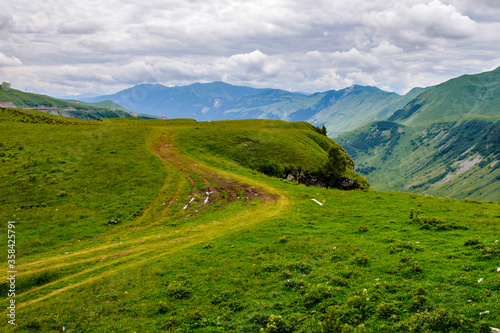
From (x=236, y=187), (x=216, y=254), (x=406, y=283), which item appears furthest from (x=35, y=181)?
(x=406, y=283)

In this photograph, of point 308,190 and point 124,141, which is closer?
point 308,190

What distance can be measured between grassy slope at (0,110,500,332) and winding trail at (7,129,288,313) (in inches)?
5.8

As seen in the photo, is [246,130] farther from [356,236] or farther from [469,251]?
[469,251]

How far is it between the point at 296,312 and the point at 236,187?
25.4 metres

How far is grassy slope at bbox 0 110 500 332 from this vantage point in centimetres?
1252

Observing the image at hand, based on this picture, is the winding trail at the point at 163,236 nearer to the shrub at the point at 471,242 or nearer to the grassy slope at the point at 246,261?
the grassy slope at the point at 246,261

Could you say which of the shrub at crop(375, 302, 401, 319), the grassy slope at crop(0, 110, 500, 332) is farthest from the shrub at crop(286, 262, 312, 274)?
the shrub at crop(375, 302, 401, 319)

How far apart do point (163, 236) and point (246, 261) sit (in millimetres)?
9748

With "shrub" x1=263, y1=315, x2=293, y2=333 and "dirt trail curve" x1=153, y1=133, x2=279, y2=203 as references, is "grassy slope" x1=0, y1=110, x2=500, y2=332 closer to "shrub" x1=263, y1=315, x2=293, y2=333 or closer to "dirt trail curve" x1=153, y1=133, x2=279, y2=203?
"shrub" x1=263, y1=315, x2=293, y2=333

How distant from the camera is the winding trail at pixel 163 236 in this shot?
735 inches

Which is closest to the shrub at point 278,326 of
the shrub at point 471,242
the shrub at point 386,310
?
the shrub at point 386,310

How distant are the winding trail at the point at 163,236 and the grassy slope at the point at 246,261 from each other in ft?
0.48

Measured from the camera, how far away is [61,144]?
51.2 metres

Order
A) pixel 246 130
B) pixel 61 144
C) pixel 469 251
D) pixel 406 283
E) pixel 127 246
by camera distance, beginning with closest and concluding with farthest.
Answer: pixel 406 283 → pixel 469 251 → pixel 127 246 → pixel 61 144 → pixel 246 130
